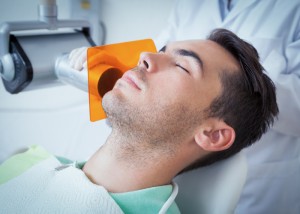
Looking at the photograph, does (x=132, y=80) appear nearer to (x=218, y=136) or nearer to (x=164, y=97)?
(x=164, y=97)

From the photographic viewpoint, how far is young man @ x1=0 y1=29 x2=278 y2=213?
0.85 metres

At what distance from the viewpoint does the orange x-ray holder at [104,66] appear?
38.4 inches

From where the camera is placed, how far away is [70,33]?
1336mm

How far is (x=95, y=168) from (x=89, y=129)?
0.68 m

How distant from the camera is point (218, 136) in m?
0.89

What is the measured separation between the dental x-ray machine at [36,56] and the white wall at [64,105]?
47 centimetres

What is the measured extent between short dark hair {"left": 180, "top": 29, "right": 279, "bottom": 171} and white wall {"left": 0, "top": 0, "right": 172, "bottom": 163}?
755 mm

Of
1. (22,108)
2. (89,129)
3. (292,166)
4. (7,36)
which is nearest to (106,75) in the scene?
(7,36)

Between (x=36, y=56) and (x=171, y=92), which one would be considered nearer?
(x=171, y=92)

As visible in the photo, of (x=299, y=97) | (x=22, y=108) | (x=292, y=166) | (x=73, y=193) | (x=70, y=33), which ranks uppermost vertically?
(x=70, y=33)

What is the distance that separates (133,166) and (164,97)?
233 millimetres

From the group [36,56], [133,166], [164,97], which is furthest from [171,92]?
[36,56]

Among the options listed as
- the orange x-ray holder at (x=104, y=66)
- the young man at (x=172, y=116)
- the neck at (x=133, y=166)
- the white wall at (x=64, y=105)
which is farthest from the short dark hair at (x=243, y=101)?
the white wall at (x=64, y=105)

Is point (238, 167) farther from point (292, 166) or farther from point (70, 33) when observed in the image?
point (70, 33)
